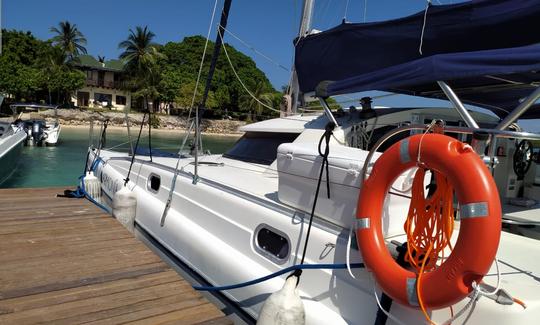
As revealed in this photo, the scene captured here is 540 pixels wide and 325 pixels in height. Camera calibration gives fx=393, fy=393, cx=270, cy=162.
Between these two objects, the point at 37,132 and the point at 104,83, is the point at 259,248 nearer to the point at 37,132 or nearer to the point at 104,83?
the point at 37,132

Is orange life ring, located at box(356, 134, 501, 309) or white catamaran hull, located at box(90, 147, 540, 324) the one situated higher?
orange life ring, located at box(356, 134, 501, 309)

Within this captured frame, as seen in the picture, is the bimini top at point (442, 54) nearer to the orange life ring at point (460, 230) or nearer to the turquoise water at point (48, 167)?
the orange life ring at point (460, 230)

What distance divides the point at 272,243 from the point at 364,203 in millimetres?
1009

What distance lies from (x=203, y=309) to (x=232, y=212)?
0.77 meters

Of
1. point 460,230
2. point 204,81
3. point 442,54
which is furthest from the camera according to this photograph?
point 204,81

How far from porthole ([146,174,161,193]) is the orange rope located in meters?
3.27

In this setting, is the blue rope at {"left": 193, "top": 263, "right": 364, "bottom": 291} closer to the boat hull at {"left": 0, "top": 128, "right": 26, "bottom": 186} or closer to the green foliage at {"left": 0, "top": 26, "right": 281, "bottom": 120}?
the boat hull at {"left": 0, "top": 128, "right": 26, "bottom": 186}

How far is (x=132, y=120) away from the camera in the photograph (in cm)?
3650

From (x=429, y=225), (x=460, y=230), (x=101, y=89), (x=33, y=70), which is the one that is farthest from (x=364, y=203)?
(x=101, y=89)

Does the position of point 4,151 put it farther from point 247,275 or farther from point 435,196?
point 435,196

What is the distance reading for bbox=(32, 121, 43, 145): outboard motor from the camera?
778 inches

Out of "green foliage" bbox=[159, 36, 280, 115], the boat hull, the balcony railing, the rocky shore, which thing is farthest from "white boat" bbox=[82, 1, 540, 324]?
the balcony railing

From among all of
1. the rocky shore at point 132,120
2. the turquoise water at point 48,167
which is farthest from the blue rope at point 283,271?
the rocky shore at point 132,120

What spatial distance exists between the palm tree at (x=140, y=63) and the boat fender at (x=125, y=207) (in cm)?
3982
